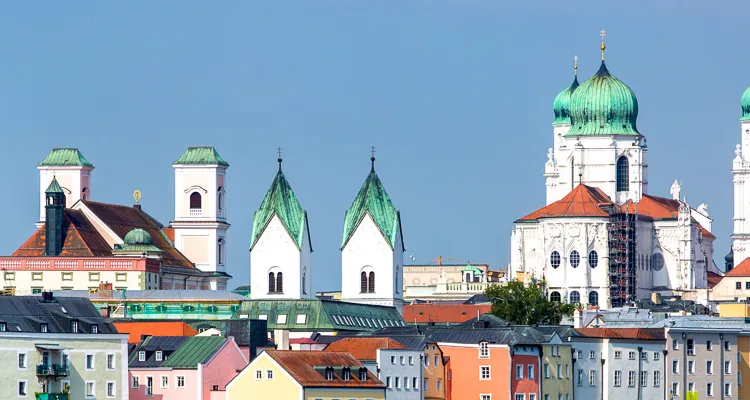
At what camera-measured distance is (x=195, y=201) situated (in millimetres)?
195250

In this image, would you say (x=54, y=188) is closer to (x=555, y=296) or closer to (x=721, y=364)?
(x=555, y=296)

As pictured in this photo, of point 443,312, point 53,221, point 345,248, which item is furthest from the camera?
point 443,312

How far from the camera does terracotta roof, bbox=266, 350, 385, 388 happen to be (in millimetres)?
110812

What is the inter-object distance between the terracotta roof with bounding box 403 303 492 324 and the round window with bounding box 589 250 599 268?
13.2m

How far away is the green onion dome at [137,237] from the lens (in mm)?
180875

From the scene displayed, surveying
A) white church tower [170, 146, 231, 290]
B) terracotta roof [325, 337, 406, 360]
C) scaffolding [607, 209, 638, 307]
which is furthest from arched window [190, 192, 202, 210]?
terracotta roof [325, 337, 406, 360]

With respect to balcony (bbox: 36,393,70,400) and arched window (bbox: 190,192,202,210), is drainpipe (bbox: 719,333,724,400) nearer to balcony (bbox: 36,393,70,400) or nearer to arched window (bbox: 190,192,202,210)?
balcony (bbox: 36,393,70,400)

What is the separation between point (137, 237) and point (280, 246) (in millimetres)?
34867

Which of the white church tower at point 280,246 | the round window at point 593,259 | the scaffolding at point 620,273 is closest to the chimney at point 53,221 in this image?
Result: the white church tower at point 280,246

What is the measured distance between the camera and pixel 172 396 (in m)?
115

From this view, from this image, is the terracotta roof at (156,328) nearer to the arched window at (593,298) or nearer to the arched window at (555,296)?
the arched window at (555,296)

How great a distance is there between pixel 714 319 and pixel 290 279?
21.9 metres

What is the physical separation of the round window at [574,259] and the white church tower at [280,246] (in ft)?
174

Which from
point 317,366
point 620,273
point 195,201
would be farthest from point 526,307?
point 317,366
